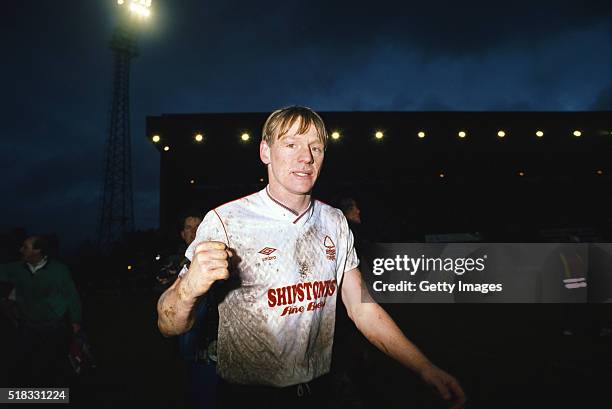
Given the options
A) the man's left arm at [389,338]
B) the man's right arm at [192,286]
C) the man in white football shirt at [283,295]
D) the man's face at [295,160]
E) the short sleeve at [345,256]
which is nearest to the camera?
the man's right arm at [192,286]

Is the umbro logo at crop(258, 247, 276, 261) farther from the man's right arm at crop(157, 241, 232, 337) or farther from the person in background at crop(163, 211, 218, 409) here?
the person in background at crop(163, 211, 218, 409)

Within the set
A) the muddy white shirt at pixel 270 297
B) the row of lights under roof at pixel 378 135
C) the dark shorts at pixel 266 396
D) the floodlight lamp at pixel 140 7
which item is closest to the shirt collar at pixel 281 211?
the muddy white shirt at pixel 270 297

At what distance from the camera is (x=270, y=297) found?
1.64m

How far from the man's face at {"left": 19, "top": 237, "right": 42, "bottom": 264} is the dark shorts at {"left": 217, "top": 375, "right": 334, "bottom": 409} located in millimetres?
3847

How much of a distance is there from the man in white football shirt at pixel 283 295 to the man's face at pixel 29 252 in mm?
3778

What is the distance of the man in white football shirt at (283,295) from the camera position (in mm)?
1612

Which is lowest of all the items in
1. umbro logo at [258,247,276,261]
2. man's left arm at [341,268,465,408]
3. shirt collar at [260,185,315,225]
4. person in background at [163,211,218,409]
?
person in background at [163,211,218,409]

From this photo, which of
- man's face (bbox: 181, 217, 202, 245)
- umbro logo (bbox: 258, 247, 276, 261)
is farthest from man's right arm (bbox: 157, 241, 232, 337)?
man's face (bbox: 181, 217, 202, 245)

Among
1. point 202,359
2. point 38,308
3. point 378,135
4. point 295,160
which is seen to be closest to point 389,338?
point 295,160

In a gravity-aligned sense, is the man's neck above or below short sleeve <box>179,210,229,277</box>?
above

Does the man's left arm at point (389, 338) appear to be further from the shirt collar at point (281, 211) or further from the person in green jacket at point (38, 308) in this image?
the person in green jacket at point (38, 308)

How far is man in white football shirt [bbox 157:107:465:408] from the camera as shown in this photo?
161 cm

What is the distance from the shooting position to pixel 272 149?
5.92 ft

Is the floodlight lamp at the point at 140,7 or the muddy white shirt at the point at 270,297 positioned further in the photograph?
the floodlight lamp at the point at 140,7
